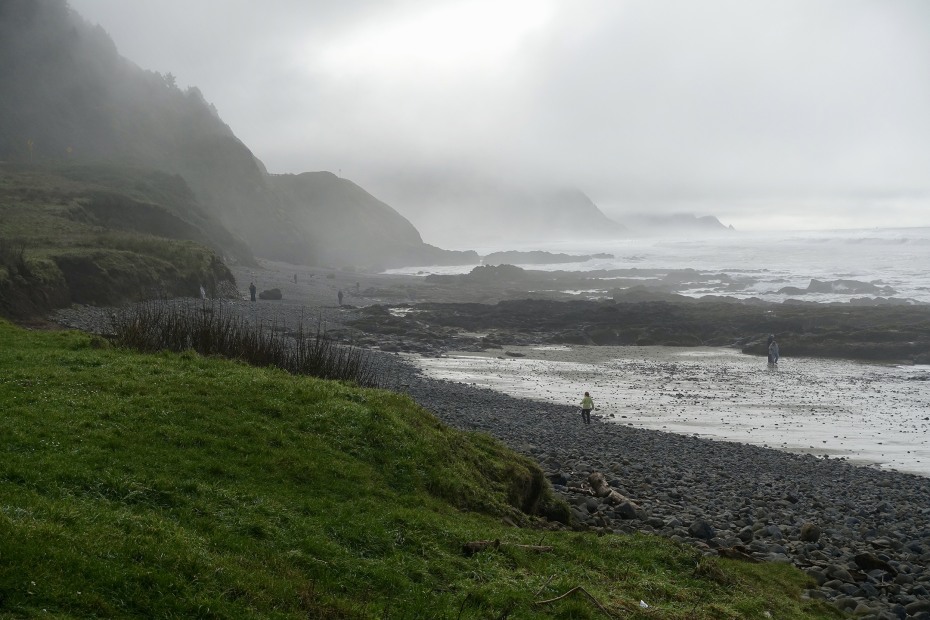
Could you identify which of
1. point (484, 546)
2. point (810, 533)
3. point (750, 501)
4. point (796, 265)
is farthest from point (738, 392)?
point (796, 265)

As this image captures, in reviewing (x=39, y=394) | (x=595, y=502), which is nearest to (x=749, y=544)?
(x=595, y=502)

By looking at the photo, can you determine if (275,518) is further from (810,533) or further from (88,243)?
(88,243)

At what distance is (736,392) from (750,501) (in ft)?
62.4

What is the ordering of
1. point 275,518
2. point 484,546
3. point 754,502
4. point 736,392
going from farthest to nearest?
point 736,392 < point 754,502 < point 484,546 < point 275,518

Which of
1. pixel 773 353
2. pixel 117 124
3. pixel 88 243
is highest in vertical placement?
pixel 117 124

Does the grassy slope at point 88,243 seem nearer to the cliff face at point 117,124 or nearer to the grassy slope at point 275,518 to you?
the cliff face at point 117,124

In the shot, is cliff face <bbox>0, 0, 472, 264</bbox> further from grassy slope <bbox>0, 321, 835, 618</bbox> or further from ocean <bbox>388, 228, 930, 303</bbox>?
grassy slope <bbox>0, 321, 835, 618</bbox>

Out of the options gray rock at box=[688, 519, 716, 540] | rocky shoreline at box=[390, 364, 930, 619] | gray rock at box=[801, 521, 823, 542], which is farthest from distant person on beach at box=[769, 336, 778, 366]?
gray rock at box=[688, 519, 716, 540]

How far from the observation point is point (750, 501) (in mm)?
16172

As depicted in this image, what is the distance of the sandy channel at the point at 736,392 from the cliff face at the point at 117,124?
61.8 metres

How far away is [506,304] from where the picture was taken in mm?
67312

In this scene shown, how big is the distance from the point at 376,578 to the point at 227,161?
135 metres

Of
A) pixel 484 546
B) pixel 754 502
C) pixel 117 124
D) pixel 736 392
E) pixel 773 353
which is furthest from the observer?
pixel 117 124

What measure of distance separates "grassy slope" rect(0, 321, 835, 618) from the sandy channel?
14.1 meters
